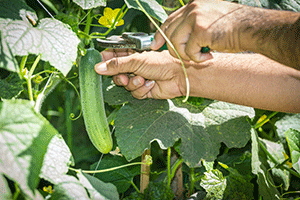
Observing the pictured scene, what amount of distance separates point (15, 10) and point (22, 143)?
0.38m

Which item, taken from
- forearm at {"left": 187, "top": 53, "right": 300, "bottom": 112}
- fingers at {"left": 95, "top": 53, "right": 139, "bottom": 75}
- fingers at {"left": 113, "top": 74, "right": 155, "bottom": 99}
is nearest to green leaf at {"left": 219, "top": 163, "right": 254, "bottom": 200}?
forearm at {"left": 187, "top": 53, "right": 300, "bottom": 112}

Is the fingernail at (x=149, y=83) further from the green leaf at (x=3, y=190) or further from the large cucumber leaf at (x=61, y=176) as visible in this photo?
the green leaf at (x=3, y=190)

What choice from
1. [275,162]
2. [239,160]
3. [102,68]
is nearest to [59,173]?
[102,68]

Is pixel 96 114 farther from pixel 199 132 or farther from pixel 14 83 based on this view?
pixel 199 132

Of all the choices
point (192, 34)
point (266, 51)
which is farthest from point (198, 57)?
point (266, 51)

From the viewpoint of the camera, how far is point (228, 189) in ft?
3.79

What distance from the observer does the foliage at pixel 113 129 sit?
2.10ft

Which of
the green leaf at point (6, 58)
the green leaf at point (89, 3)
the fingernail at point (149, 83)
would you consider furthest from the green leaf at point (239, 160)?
the green leaf at point (6, 58)

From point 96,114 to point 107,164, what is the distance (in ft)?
1.42

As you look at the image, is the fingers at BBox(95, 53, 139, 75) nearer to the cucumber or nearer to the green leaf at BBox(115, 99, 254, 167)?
the cucumber

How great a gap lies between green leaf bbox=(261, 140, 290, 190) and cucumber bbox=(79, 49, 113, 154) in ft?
2.76

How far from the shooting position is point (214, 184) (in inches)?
43.1

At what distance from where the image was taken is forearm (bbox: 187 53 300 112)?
3.62ft

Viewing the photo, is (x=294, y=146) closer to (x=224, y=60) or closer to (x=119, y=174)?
(x=224, y=60)
